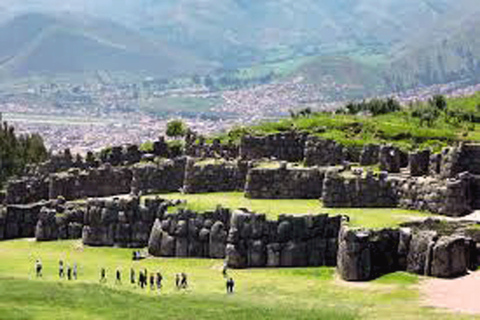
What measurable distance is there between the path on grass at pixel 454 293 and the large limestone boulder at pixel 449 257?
57 centimetres

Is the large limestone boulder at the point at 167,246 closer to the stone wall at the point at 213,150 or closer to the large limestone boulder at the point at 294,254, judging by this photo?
the large limestone boulder at the point at 294,254

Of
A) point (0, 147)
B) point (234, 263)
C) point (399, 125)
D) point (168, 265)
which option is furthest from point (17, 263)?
point (0, 147)

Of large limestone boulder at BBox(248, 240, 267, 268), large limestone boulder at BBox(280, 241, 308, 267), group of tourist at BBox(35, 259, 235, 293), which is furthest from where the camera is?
large limestone boulder at BBox(248, 240, 267, 268)

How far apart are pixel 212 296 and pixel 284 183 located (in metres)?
20.4

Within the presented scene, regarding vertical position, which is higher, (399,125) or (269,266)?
(399,125)

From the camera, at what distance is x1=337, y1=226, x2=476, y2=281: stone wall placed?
165 ft

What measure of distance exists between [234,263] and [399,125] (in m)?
45.6

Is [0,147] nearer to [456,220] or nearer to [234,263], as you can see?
[234,263]

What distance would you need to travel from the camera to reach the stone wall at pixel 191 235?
6098cm

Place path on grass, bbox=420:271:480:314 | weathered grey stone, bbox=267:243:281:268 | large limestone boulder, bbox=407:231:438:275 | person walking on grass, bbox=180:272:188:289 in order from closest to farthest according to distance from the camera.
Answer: path on grass, bbox=420:271:480:314 < large limestone boulder, bbox=407:231:438:275 < person walking on grass, bbox=180:272:188:289 < weathered grey stone, bbox=267:243:281:268

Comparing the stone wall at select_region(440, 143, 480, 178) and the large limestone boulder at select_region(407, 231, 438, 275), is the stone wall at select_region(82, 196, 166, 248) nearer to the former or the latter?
the stone wall at select_region(440, 143, 480, 178)

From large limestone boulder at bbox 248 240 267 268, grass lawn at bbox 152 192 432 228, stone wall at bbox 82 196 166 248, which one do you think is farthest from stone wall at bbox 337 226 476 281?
stone wall at bbox 82 196 166 248

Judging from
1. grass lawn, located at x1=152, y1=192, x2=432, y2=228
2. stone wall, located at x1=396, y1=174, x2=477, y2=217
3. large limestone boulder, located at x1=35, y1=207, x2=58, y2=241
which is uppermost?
stone wall, located at x1=396, y1=174, x2=477, y2=217

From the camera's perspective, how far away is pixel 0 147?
123m
